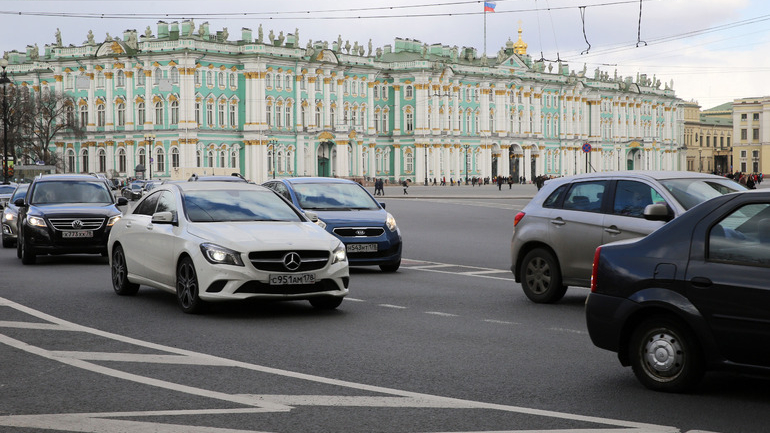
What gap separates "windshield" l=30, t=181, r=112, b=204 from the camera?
21156 mm

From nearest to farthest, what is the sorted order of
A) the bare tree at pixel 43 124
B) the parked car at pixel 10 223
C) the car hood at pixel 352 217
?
the car hood at pixel 352 217, the parked car at pixel 10 223, the bare tree at pixel 43 124

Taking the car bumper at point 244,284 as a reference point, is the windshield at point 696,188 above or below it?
above

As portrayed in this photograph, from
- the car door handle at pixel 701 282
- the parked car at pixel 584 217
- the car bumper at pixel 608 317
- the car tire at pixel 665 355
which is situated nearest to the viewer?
the car door handle at pixel 701 282

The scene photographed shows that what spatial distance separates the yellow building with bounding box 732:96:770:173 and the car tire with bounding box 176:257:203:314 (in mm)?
179037

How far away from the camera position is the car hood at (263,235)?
11.9m

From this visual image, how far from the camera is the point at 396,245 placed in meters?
18.6

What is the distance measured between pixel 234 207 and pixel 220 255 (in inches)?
60.2

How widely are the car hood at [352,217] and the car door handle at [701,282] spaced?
1120cm

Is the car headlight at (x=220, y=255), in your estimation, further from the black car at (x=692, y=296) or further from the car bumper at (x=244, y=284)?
the black car at (x=692, y=296)

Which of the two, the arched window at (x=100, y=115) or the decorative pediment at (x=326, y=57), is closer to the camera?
the arched window at (x=100, y=115)

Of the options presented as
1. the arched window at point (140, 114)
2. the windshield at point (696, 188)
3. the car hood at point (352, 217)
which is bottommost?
the car hood at point (352, 217)

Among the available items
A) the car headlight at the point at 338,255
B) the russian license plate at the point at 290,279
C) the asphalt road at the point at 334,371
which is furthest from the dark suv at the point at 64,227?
the russian license plate at the point at 290,279

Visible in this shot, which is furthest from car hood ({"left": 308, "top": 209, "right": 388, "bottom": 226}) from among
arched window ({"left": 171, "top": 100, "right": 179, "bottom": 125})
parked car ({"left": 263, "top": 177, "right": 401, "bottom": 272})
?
arched window ({"left": 171, "top": 100, "right": 179, "bottom": 125})

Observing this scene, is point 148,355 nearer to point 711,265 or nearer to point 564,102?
point 711,265
